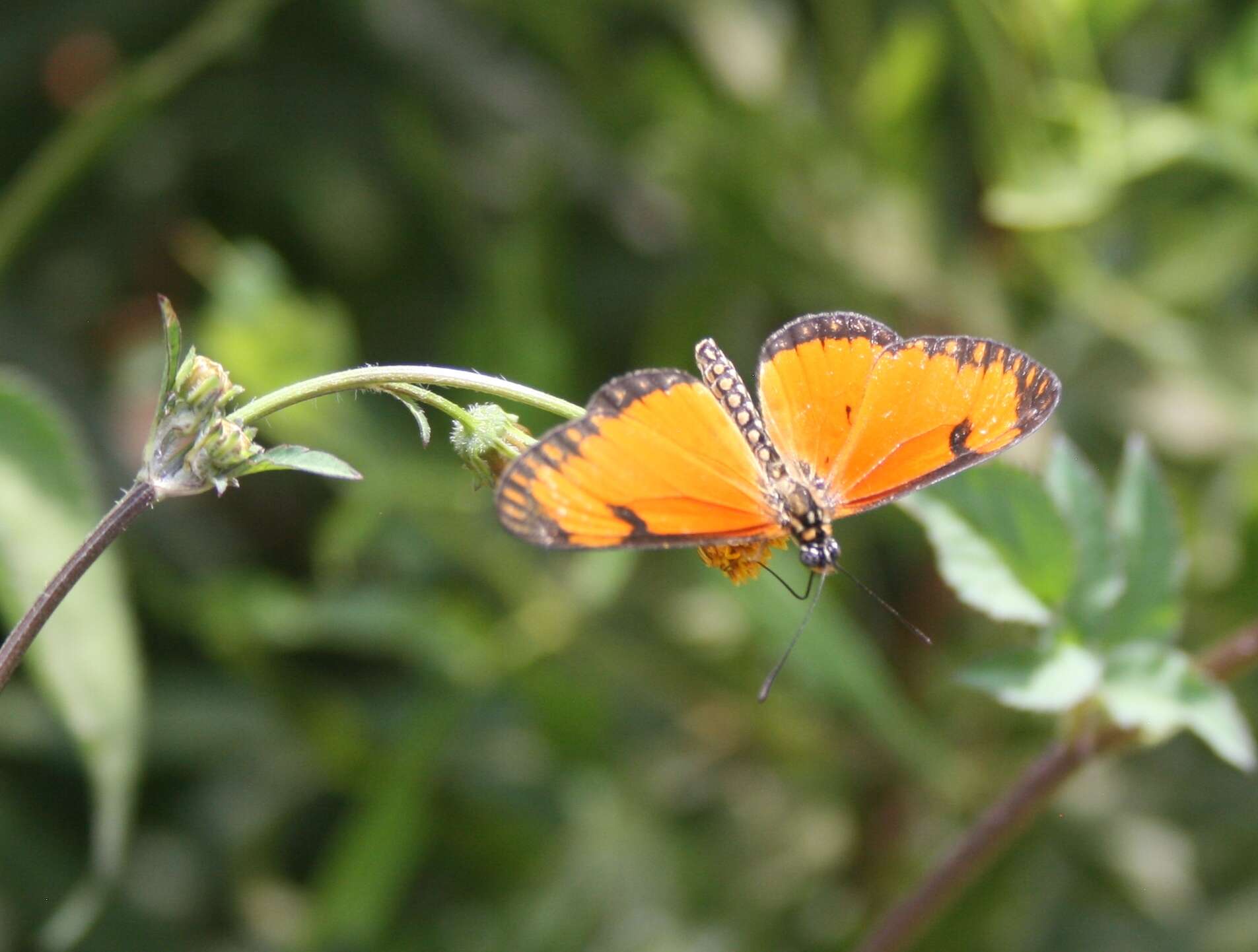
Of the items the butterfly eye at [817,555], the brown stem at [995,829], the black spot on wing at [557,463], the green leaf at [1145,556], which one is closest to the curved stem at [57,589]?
the black spot on wing at [557,463]

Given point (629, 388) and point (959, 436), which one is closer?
point (629, 388)

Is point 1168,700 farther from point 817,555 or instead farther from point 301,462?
point 301,462

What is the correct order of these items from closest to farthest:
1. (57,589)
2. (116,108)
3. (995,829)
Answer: (57,589) < (995,829) < (116,108)

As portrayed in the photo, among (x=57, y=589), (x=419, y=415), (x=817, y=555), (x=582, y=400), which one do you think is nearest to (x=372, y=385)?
(x=419, y=415)

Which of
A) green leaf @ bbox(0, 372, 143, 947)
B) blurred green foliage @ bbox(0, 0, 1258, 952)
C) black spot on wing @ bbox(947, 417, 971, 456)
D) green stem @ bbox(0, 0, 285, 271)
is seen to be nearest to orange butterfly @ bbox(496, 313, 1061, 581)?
black spot on wing @ bbox(947, 417, 971, 456)

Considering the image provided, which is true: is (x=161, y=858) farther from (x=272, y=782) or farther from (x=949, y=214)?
(x=949, y=214)

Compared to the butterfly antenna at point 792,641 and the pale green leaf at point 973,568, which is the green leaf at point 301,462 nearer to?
the butterfly antenna at point 792,641
